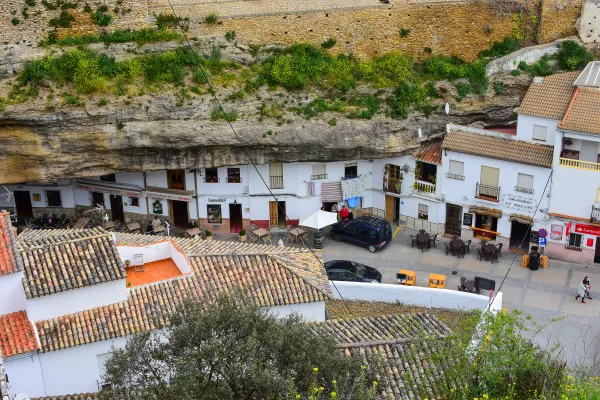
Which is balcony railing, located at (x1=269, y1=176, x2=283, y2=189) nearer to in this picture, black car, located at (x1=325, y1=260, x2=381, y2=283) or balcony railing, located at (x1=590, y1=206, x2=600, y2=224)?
black car, located at (x1=325, y1=260, x2=381, y2=283)

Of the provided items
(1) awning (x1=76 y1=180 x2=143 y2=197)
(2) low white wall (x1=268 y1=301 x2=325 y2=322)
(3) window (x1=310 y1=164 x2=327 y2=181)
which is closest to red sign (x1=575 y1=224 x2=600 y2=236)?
(3) window (x1=310 y1=164 x2=327 y2=181)

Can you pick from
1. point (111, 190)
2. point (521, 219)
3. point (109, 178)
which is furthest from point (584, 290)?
point (109, 178)

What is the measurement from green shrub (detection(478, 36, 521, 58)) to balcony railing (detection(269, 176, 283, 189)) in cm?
1197

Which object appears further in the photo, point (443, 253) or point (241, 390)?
point (443, 253)

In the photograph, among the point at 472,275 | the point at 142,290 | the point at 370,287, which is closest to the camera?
the point at 142,290

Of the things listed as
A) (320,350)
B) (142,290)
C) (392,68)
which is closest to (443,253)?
(392,68)

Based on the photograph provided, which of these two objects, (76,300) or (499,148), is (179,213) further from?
(76,300)

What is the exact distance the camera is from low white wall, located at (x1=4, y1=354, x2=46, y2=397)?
29.0 m

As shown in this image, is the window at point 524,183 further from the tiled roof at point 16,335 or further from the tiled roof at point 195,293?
the tiled roof at point 16,335

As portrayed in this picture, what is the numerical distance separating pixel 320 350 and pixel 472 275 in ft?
68.5

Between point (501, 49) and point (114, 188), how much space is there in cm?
2111

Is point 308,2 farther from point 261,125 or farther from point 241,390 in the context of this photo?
point 241,390

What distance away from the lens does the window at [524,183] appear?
43688 millimetres

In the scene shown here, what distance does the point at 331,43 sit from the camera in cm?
4575
